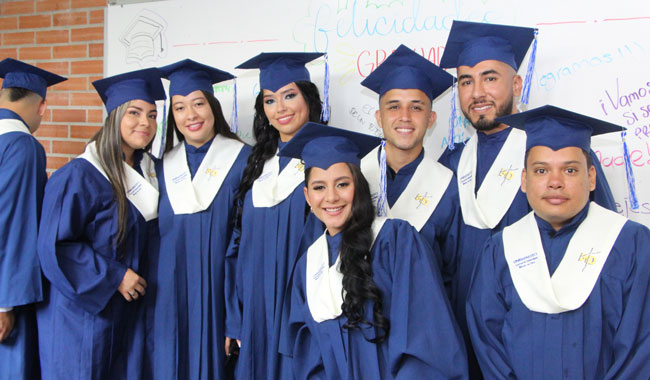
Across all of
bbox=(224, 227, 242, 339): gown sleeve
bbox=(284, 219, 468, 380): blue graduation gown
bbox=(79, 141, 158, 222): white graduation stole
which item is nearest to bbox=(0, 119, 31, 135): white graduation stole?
bbox=(79, 141, 158, 222): white graduation stole

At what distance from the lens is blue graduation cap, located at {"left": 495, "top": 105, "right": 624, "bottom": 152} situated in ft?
6.05

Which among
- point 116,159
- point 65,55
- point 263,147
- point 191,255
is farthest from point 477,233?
point 65,55

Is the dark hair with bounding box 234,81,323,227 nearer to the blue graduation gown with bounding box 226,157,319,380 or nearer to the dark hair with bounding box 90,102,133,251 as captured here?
the blue graduation gown with bounding box 226,157,319,380

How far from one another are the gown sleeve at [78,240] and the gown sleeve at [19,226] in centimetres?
16

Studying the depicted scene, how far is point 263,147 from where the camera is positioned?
2.74 meters

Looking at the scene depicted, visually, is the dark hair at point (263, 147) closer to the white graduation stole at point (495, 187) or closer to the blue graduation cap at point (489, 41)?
the blue graduation cap at point (489, 41)

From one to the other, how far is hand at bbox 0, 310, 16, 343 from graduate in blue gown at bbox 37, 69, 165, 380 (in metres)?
0.13

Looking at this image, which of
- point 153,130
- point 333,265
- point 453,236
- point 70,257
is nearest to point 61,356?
point 70,257

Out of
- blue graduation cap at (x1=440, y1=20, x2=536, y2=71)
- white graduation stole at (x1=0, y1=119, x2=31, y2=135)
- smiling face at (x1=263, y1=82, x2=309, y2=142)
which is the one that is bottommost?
white graduation stole at (x1=0, y1=119, x2=31, y2=135)

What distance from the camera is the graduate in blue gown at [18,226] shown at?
248 centimetres

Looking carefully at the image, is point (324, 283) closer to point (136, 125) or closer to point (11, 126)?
point (136, 125)

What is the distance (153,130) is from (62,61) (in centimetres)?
165

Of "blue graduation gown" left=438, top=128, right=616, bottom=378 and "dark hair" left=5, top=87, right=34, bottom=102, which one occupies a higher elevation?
"dark hair" left=5, top=87, right=34, bottom=102

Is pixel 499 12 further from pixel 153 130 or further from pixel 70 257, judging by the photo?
pixel 70 257
